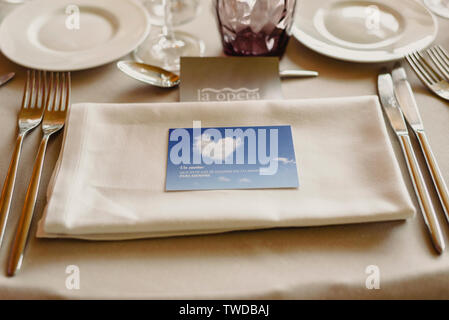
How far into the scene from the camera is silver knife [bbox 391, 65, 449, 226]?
1.65ft

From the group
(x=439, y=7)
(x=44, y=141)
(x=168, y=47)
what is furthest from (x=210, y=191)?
(x=439, y=7)

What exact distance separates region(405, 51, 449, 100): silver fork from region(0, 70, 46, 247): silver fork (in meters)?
0.66

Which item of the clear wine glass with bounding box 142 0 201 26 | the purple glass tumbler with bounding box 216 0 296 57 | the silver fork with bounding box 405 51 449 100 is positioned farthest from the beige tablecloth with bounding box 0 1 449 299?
the clear wine glass with bounding box 142 0 201 26

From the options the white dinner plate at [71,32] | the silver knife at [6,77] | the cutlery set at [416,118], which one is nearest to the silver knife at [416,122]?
the cutlery set at [416,118]

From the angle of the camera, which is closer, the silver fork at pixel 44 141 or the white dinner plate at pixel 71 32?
the silver fork at pixel 44 141

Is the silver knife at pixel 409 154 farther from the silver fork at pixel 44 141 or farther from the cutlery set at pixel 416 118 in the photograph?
the silver fork at pixel 44 141

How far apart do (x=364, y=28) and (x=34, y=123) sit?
653 millimetres

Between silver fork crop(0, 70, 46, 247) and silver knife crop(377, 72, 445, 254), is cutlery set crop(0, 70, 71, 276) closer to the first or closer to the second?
silver fork crop(0, 70, 46, 247)

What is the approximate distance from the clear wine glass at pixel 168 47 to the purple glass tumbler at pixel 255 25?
0.25 feet

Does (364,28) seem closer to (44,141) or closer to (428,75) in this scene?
(428,75)

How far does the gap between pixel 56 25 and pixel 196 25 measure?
0.95ft

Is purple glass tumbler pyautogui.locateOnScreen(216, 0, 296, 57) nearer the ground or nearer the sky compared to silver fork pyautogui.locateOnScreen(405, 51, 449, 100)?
nearer the sky

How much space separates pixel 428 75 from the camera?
0.68 m

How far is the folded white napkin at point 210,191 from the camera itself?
45 centimetres
